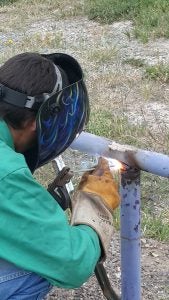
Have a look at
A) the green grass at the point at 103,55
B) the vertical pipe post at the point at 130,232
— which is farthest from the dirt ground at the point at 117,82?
the vertical pipe post at the point at 130,232

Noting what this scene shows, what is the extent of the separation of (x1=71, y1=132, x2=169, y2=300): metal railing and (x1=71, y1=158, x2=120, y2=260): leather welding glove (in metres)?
0.05

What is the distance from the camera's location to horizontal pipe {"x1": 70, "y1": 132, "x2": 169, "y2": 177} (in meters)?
2.24

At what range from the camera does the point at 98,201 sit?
244 cm

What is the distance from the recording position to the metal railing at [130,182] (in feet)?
7.50

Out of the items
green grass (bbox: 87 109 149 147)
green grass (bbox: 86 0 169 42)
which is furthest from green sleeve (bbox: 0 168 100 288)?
green grass (bbox: 86 0 169 42)

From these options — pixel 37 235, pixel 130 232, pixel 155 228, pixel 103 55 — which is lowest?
pixel 103 55

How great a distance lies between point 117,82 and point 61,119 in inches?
157

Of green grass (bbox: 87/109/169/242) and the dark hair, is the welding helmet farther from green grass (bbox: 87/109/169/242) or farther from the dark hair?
green grass (bbox: 87/109/169/242)

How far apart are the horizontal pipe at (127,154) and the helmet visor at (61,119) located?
0.08 meters

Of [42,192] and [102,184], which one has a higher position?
[42,192]

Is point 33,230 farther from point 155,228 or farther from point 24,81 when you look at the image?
point 155,228

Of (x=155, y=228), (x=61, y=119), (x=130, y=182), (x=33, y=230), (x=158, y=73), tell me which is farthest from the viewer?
(x=158, y=73)

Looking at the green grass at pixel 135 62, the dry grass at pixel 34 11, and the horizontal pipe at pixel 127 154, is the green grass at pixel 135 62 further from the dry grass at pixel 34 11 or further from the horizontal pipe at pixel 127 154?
the horizontal pipe at pixel 127 154

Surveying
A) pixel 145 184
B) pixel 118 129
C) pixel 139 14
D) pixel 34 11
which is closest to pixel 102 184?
pixel 145 184
